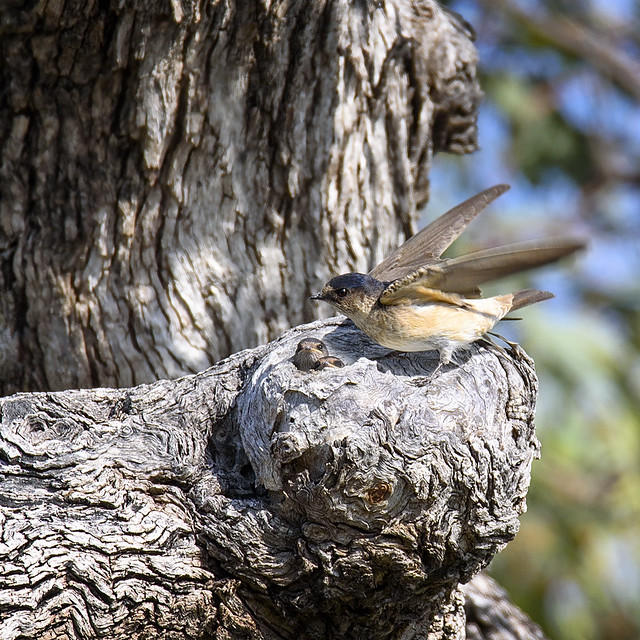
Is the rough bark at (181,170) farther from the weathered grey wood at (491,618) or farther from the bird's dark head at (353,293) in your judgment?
the weathered grey wood at (491,618)

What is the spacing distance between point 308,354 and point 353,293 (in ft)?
2.21

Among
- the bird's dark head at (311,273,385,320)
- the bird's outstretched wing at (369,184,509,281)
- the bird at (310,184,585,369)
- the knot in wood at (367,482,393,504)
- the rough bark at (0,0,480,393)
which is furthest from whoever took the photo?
the bird's outstretched wing at (369,184,509,281)

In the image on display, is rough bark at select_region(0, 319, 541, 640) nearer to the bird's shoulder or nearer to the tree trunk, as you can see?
the tree trunk

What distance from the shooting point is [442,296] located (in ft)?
10.1

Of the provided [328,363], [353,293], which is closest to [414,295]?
[353,293]

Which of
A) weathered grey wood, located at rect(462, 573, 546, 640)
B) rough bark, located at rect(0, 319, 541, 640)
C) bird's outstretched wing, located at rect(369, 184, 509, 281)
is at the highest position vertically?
bird's outstretched wing, located at rect(369, 184, 509, 281)

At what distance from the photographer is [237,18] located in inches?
132

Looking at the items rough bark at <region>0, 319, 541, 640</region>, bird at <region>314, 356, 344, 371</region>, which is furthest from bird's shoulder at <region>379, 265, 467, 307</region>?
bird at <region>314, 356, 344, 371</region>

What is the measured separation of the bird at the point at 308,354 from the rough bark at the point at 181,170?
1.08m

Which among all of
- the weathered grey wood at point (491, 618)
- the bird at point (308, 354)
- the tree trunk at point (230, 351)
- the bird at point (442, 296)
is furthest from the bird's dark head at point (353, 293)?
the weathered grey wood at point (491, 618)

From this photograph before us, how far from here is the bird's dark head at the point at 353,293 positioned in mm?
3186

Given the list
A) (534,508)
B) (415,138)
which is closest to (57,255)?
(415,138)

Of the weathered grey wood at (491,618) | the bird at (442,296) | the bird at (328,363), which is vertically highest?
the bird at (442,296)

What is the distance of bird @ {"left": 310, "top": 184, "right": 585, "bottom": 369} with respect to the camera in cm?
277
